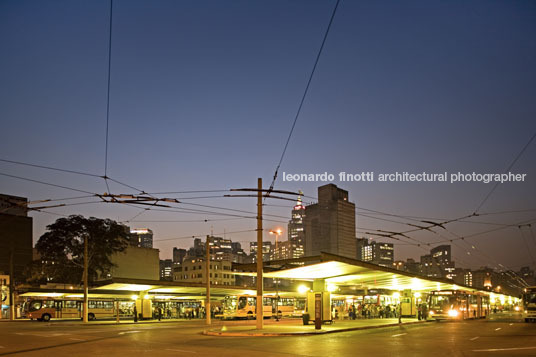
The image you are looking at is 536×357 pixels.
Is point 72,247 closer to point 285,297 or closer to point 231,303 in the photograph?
point 231,303

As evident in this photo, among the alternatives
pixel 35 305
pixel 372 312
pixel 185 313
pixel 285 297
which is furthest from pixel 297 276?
pixel 35 305

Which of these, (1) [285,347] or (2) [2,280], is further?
(2) [2,280]

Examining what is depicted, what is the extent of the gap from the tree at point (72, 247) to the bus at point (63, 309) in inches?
282

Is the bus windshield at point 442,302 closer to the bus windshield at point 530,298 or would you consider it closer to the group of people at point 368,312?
the bus windshield at point 530,298

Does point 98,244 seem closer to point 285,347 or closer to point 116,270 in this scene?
point 116,270

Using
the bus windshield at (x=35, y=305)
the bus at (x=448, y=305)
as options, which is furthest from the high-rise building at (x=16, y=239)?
the bus at (x=448, y=305)

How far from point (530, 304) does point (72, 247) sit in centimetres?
5172

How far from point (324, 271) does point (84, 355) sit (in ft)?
66.2

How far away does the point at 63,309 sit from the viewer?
58.2 m

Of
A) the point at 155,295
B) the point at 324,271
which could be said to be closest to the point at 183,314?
the point at 155,295

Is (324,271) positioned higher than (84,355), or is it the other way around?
(324,271)

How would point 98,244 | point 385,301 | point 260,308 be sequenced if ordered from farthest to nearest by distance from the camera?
point 385,301 → point 98,244 → point 260,308

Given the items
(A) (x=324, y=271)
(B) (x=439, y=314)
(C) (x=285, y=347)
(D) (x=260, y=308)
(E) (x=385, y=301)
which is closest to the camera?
(C) (x=285, y=347)

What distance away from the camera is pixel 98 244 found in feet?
220
